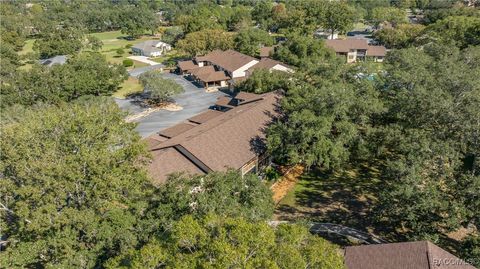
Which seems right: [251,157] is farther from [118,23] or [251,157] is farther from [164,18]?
[164,18]

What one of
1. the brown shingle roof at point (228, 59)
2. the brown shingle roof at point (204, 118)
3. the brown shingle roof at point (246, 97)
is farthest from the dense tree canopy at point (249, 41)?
the brown shingle roof at point (204, 118)

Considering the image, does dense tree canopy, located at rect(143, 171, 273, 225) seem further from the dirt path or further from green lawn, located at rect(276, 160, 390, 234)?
the dirt path

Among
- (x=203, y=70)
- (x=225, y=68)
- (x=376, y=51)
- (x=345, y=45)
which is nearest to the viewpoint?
(x=225, y=68)

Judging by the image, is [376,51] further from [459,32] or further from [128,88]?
[128,88]

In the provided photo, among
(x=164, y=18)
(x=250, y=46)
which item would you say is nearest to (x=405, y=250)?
(x=250, y=46)

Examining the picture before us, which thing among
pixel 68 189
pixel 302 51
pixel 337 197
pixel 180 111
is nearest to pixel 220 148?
pixel 337 197

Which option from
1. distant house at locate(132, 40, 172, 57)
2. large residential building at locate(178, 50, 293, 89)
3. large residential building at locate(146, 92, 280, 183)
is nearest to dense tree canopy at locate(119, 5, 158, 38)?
distant house at locate(132, 40, 172, 57)
